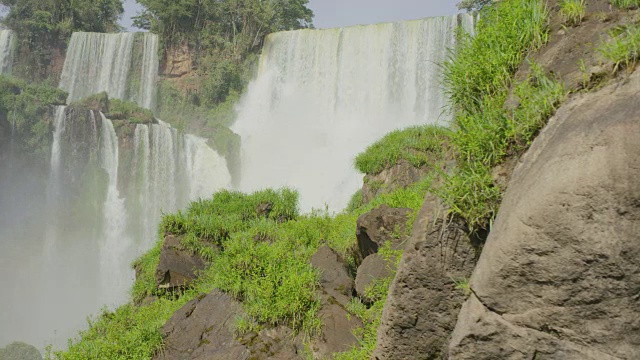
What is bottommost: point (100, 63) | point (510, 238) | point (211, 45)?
point (510, 238)

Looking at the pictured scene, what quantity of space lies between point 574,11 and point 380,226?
3502mm

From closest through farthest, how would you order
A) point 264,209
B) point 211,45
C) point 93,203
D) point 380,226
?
point 380,226 → point 264,209 → point 93,203 → point 211,45

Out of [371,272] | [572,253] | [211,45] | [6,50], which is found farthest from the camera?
[211,45]

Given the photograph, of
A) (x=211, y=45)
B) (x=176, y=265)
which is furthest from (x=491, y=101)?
(x=211, y=45)

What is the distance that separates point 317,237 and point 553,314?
6.20 metres

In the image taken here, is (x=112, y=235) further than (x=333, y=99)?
No

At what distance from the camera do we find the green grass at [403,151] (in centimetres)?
1133

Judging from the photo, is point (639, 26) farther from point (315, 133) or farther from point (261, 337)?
point (315, 133)

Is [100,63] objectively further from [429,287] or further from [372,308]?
[429,287]

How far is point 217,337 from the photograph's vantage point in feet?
18.2

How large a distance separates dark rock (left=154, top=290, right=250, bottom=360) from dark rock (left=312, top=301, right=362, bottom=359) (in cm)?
77

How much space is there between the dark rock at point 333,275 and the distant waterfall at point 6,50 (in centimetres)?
3387

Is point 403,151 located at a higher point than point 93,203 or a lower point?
higher

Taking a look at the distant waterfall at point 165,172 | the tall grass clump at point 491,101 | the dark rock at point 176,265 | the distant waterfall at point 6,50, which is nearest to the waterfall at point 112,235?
the distant waterfall at point 165,172
